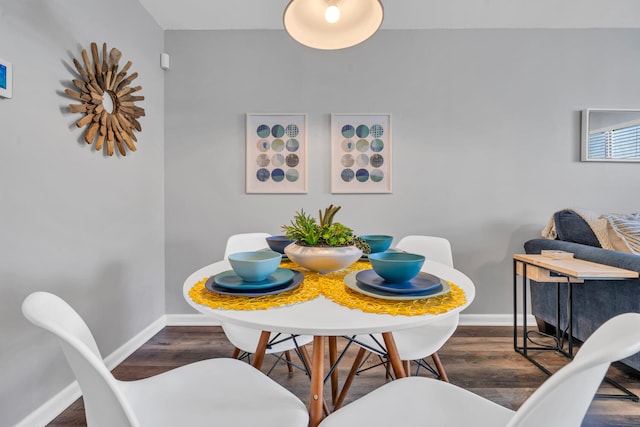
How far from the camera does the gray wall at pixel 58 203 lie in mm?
1284

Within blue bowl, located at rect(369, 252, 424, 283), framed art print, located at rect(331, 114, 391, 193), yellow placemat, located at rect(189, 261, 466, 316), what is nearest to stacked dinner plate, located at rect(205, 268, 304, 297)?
yellow placemat, located at rect(189, 261, 466, 316)

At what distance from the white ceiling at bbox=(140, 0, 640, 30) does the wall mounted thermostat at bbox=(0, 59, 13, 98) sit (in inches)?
52.1

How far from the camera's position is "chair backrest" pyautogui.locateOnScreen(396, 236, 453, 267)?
5.49 ft

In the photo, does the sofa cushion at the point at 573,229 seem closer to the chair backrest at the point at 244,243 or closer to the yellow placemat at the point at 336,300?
the yellow placemat at the point at 336,300

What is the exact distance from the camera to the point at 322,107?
2.52 meters

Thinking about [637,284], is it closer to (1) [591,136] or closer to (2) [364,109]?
(1) [591,136]

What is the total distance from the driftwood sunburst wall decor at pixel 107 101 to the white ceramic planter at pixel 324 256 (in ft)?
4.76

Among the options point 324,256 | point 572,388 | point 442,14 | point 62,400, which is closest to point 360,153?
point 442,14

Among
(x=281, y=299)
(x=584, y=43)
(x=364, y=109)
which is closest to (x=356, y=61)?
(x=364, y=109)

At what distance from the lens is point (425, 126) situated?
8.25 ft

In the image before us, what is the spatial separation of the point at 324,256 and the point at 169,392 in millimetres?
613

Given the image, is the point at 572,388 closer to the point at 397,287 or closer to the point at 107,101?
the point at 397,287

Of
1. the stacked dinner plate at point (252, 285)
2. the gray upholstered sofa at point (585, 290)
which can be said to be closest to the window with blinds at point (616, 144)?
the gray upholstered sofa at point (585, 290)

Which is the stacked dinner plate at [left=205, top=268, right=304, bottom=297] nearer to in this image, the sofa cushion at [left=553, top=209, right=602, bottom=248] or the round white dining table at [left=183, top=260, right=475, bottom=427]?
the round white dining table at [left=183, top=260, right=475, bottom=427]
